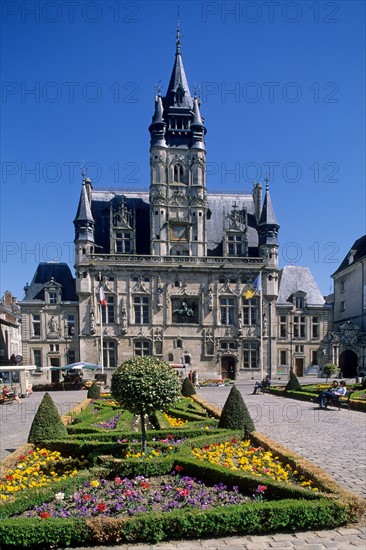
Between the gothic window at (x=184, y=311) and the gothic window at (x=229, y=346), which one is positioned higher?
the gothic window at (x=184, y=311)

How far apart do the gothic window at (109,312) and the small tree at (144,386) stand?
39.3 metres

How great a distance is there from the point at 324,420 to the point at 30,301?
131 feet

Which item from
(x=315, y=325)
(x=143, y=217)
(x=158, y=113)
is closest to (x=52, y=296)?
(x=143, y=217)

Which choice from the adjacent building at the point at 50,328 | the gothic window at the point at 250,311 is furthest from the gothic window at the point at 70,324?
the gothic window at the point at 250,311

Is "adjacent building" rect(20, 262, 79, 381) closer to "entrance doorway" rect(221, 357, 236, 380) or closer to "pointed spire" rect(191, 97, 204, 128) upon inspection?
"entrance doorway" rect(221, 357, 236, 380)

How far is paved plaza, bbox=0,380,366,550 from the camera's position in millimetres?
8148

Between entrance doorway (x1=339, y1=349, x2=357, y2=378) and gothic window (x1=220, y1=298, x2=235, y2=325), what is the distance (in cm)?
1435

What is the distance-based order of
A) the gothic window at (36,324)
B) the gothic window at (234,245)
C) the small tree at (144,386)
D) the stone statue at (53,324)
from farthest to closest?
the gothic window at (234,245) < the gothic window at (36,324) < the stone statue at (53,324) < the small tree at (144,386)

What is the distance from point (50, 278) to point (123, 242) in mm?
9674

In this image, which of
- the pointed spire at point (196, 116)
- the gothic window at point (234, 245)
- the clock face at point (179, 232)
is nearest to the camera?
the clock face at point (179, 232)

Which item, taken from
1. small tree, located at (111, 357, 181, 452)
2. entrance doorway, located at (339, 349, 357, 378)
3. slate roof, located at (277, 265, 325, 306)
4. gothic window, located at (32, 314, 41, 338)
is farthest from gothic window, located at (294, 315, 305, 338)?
small tree, located at (111, 357, 181, 452)

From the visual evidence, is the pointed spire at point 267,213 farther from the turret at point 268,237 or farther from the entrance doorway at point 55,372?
the entrance doorway at point 55,372

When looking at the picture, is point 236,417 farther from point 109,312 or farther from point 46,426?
Answer: point 109,312

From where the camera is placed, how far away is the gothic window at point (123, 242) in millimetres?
54344
